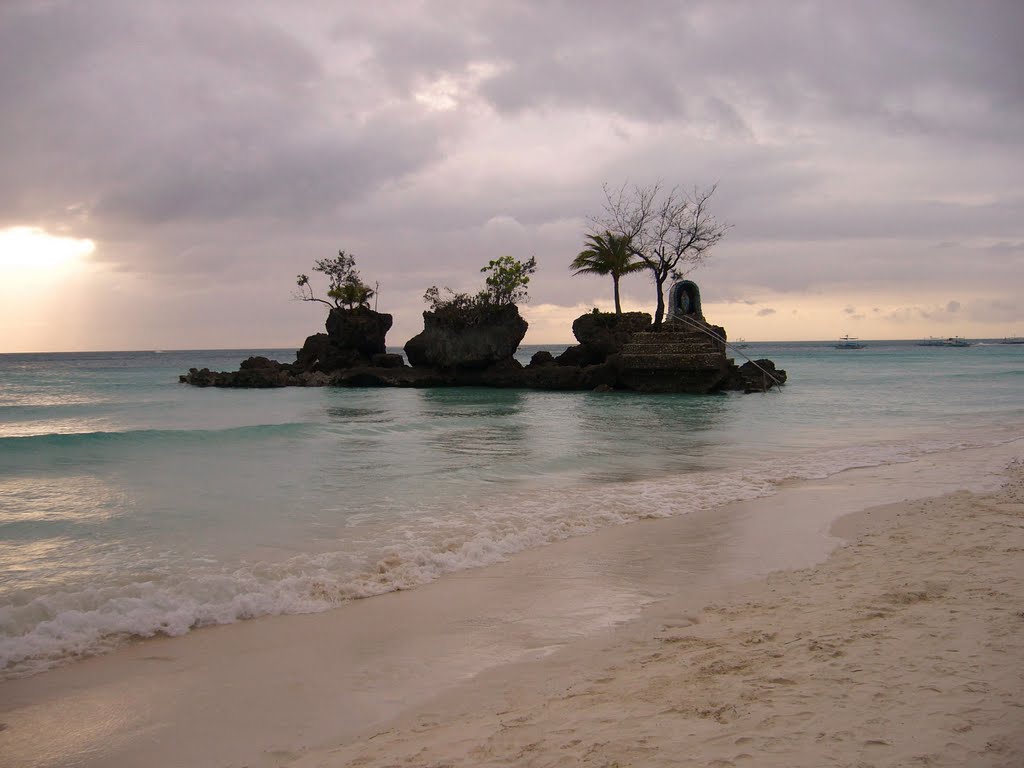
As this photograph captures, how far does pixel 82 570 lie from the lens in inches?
254

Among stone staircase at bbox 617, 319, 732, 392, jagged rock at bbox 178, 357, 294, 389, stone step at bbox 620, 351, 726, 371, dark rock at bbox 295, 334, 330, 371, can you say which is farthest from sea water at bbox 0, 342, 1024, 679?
dark rock at bbox 295, 334, 330, 371

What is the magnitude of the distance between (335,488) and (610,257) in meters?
28.6

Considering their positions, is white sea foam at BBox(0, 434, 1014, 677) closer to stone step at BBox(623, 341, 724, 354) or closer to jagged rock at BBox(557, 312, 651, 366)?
stone step at BBox(623, 341, 724, 354)

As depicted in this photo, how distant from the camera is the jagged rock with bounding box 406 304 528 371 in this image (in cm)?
3459

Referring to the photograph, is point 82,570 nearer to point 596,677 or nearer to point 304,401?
point 596,677

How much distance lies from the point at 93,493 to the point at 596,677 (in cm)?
932

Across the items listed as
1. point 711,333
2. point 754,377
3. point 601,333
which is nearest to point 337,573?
point 711,333

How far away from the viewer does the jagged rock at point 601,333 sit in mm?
33562

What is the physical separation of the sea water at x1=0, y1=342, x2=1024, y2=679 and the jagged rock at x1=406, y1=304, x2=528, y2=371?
36.2 ft

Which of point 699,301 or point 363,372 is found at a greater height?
point 699,301

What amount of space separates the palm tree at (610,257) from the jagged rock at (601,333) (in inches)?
72.5

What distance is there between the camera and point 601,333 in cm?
3388

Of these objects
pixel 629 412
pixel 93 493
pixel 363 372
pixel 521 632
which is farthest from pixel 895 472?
pixel 363 372

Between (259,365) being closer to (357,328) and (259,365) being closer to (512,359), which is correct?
(357,328)
